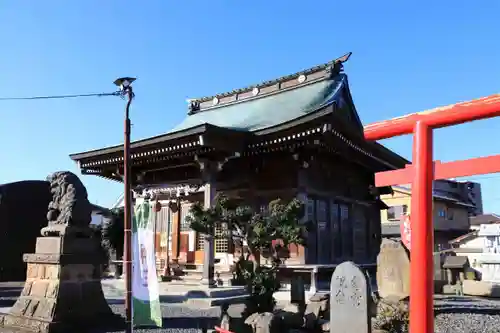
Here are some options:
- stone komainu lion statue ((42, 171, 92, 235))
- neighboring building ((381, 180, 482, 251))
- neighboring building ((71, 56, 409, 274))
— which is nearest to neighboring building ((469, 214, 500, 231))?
neighboring building ((381, 180, 482, 251))

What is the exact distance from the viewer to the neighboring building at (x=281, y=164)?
1243 cm

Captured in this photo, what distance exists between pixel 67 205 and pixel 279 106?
1103 centimetres

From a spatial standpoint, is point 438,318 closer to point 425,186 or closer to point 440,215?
point 425,186

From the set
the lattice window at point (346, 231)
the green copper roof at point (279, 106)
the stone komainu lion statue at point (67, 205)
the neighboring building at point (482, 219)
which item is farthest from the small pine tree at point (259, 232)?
the neighboring building at point (482, 219)

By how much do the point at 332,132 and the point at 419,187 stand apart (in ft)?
25.8

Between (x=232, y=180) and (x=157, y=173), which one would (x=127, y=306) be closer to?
(x=232, y=180)

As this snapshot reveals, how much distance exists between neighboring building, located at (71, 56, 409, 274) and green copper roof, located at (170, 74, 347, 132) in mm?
59

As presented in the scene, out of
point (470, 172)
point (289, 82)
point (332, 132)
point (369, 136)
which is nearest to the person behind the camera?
point (470, 172)

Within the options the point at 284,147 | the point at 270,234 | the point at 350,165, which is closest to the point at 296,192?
the point at 284,147

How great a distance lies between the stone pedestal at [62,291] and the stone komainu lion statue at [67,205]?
10.1 inches

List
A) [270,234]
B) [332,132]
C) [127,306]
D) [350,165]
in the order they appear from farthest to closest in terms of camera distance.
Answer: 1. [350,165]
2. [332,132]
3. [270,234]
4. [127,306]

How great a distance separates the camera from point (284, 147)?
12797 millimetres

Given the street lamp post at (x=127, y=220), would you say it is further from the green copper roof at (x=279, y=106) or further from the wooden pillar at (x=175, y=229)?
the wooden pillar at (x=175, y=229)

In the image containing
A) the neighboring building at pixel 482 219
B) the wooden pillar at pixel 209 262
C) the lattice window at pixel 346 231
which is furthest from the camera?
the neighboring building at pixel 482 219
